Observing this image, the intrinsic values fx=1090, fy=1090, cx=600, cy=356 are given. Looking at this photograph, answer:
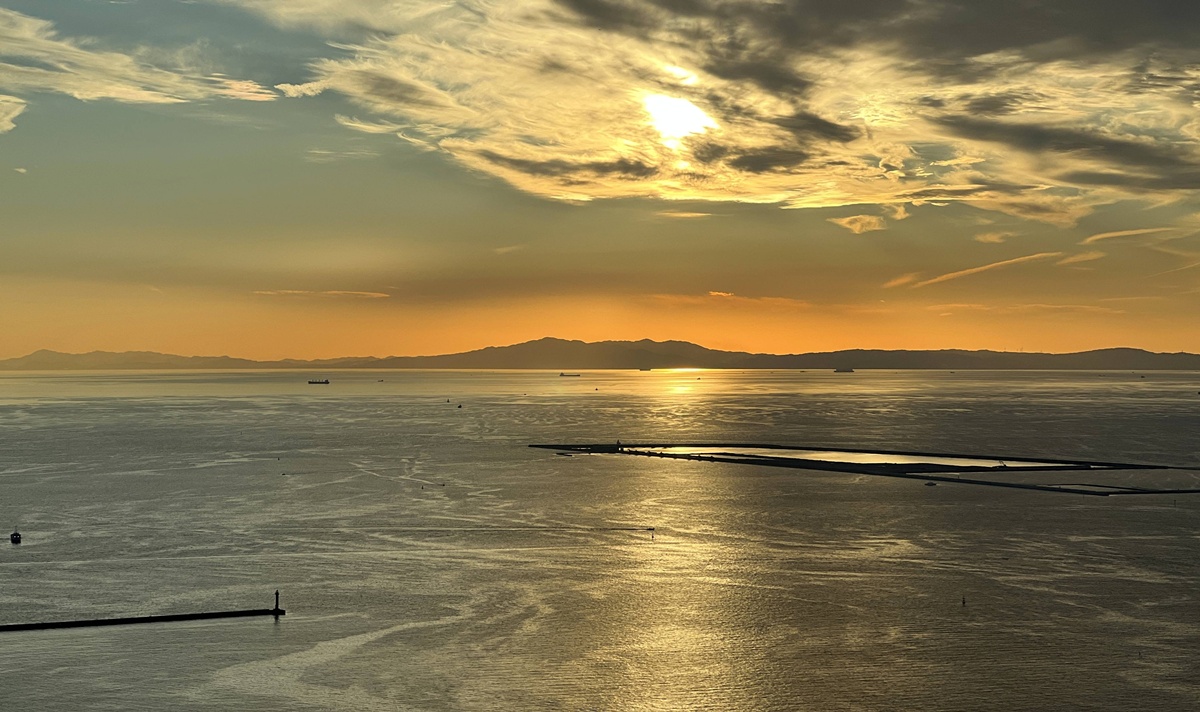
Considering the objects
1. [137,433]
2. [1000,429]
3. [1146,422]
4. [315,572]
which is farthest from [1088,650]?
[1146,422]

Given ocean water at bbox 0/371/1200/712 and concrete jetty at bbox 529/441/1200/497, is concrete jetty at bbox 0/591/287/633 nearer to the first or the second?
ocean water at bbox 0/371/1200/712

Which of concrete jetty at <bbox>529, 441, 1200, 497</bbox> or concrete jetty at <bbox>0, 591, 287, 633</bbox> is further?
concrete jetty at <bbox>529, 441, 1200, 497</bbox>

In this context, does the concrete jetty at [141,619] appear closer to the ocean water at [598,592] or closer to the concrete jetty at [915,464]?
the ocean water at [598,592]

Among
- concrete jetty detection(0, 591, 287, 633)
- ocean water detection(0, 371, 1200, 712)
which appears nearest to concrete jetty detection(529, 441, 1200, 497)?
ocean water detection(0, 371, 1200, 712)

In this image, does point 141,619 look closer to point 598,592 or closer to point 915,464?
point 598,592

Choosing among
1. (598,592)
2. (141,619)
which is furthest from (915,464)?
(141,619)

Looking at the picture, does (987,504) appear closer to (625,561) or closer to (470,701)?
(625,561)
